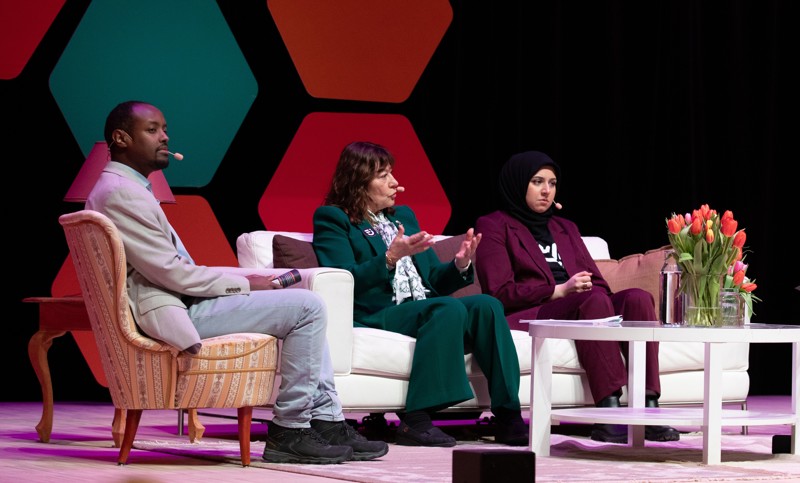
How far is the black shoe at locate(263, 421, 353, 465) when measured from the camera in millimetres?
3213

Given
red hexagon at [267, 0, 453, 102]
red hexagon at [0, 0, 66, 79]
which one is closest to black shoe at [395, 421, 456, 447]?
red hexagon at [267, 0, 453, 102]

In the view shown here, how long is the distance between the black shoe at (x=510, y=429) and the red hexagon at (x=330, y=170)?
2043 mm

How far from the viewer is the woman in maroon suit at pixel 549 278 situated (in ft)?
13.1

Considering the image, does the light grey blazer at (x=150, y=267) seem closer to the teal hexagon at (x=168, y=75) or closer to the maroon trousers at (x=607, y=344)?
the maroon trousers at (x=607, y=344)

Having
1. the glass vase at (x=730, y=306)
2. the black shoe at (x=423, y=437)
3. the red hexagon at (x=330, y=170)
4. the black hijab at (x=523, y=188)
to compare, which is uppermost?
the red hexagon at (x=330, y=170)

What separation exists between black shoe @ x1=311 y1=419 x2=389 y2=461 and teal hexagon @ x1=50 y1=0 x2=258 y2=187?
2.37 m

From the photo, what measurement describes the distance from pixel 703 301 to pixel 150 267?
61.3 inches

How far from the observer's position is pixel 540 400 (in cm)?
346

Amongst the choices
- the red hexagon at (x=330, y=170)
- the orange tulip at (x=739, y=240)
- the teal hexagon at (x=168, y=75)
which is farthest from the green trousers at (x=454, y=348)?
the teal hexagon at (x=168, y=75)

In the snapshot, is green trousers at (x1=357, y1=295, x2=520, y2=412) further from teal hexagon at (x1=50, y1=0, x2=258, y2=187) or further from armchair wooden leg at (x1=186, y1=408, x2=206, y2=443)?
teal hexagon at (x1=50, y1=0, x2=258, y2=187)

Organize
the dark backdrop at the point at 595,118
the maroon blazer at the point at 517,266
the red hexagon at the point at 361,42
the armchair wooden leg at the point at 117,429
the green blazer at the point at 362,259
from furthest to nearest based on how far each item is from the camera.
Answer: the red hexagon at the point at 361,42 → the dark backdrop at the point at 595,118 → the maroon blazer at the point at 517,266 → the green blazer at the point at 362,259 → the armchair wooden leg at the point at 117,429

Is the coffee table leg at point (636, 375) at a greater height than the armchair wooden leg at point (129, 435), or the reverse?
the coffee table leg at point (636, 375)

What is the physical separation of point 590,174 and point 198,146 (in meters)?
2.03

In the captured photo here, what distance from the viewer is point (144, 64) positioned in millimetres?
5414
